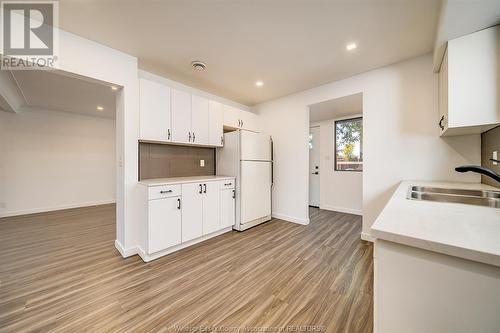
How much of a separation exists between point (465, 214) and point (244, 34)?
227 centimetres

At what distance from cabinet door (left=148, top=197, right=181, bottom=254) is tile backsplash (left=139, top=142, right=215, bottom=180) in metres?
0.69

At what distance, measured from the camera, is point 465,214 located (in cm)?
86

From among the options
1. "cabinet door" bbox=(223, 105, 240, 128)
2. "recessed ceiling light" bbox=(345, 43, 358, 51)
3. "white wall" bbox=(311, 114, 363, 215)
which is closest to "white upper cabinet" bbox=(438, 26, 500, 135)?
"recessed ceiling light" bbox=(345, 43, 358, 51)

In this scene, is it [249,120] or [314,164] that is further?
[314,164]

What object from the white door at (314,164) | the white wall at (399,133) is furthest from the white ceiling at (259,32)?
the white door at (314,164)

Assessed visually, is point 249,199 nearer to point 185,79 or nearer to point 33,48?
point 185,79

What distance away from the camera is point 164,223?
2273 mm

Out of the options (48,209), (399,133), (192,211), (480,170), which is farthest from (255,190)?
(48,209)

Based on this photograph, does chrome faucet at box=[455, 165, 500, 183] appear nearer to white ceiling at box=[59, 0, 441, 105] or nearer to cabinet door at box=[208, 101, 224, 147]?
white ceiling at box=[59, 0, 441, 105]

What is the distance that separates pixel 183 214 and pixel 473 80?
3.29m

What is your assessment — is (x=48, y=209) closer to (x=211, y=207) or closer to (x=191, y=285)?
(x=211, y=207)

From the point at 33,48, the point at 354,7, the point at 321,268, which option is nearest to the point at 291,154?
the point at 321,268

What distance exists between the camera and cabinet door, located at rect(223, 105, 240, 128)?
11.1 ft

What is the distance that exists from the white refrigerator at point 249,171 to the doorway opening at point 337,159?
1.46 m
